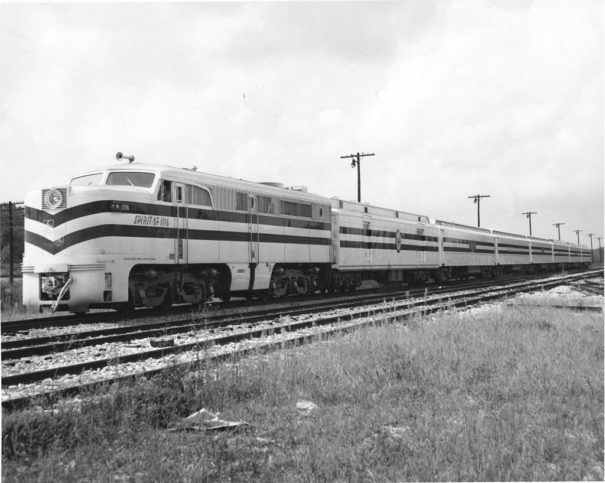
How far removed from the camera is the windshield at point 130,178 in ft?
40.8

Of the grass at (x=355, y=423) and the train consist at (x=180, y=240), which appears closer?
the grass at (x=355, y=423)

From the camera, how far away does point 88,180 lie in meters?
13.0

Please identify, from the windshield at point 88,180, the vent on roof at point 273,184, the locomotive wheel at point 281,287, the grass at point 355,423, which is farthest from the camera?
the locomotive wheel at point 281,287

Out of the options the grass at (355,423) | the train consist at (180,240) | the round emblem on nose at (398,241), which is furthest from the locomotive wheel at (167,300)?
the round emblem on nose at (398,241)

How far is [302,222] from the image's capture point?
58.0ft

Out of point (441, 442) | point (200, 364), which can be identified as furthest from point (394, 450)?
point (200, 364)

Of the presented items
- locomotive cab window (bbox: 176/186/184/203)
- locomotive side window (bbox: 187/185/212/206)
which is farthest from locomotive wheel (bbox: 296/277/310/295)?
locomotive cab window (bbox: 176/186/184/203)

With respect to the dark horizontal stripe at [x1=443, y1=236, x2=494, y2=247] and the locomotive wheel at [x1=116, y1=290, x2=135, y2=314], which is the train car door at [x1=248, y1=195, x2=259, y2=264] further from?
the dark horizontal stripe at [x1=443, y1=236, x2=494, y2=247]

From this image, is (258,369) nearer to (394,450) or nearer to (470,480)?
(394,450)

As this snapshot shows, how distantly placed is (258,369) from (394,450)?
111 inches

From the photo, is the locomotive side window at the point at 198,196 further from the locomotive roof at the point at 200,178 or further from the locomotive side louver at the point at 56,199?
the locomotive side louver at the point at 56,199

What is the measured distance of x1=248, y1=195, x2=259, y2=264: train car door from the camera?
15.1 meters

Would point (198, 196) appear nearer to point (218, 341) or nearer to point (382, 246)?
point (218, 341)

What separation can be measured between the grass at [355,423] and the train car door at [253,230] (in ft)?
26.7
